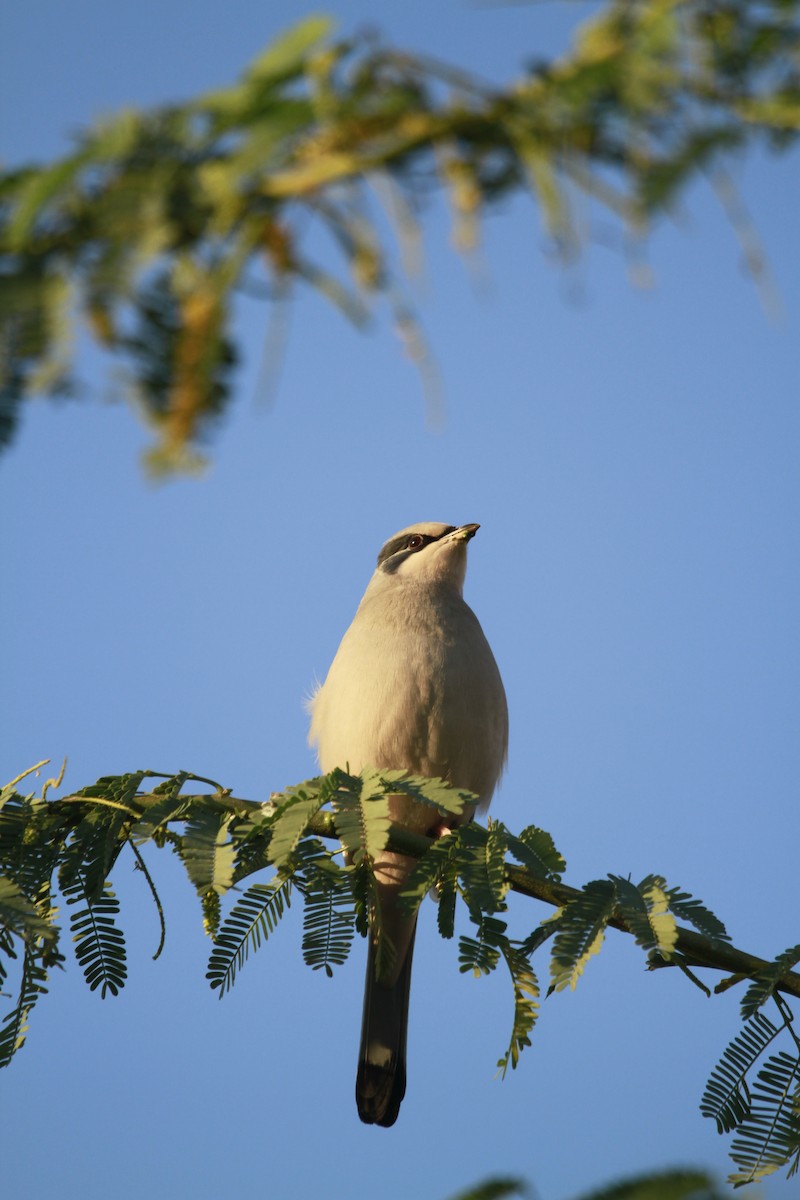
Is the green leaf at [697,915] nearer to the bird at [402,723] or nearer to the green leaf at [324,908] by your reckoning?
the green leaf at [324,908]

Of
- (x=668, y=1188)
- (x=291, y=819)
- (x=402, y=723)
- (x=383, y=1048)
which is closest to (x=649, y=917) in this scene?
(x=291, y=819)

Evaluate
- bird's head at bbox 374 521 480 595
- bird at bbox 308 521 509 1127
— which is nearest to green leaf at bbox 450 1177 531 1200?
bird at bbox 308 521 509 1127

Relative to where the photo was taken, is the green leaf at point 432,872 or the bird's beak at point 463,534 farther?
the bird's beak at point 463,534

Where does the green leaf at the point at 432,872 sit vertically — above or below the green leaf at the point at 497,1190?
above

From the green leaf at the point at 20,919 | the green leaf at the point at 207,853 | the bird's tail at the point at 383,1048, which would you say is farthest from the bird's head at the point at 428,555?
the green leaf at the point at 20,919

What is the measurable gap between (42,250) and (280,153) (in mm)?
344

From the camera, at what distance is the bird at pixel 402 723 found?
6320 mm

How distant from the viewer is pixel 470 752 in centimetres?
688

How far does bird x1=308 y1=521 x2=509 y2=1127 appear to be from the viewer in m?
6.32

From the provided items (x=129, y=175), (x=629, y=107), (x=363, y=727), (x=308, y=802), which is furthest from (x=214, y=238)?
(x=363, y=727)

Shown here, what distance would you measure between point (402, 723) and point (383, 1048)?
1743 millimetres

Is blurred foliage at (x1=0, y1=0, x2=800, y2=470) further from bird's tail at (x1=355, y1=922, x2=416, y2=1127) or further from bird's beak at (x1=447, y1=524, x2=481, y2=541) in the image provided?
bird's beak at (x1=447, y1=524, x2=481, y2=541)

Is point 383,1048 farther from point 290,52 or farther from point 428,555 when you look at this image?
point 290,52

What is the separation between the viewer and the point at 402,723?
22.0 ft
